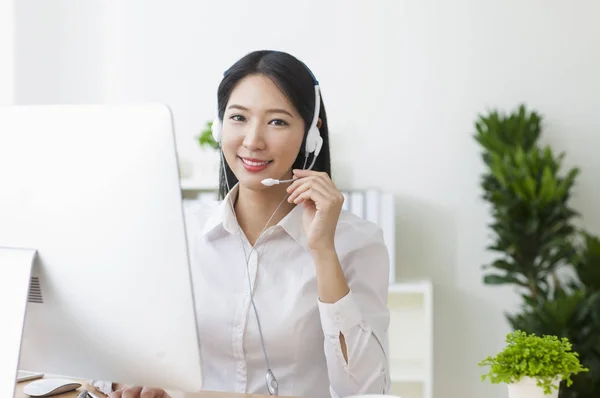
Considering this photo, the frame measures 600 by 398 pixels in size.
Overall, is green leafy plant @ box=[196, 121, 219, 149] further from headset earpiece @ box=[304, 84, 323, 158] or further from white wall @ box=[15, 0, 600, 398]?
headset earpiece @ box=[304, 84, 323, 158]

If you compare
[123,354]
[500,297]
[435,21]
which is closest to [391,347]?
[500,297]

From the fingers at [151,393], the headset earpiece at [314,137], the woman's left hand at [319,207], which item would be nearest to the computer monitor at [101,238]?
the fingers at [151,393]

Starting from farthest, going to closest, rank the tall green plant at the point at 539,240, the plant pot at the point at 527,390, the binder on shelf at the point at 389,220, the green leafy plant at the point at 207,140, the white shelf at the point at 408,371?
the green leafy plant at the point at 207,140 → the binder on shelf at the point at 389,220 → the white shelf at the point at 408,371 → the tall green plant at the point at 539,240 → the plant pot at the point at 527,390

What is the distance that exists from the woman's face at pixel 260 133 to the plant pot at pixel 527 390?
0.63m

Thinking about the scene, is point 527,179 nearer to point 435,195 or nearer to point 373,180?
point 435,195

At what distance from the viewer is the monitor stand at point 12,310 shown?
891mm

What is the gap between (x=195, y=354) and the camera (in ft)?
2.82

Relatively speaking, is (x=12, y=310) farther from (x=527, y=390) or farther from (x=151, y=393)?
(x=527, y=390)

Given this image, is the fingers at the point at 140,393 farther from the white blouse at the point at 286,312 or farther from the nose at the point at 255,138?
the nose at the point at 255,138

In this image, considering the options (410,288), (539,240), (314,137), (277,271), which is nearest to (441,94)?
(539,240)

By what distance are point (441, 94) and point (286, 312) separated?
2.08 meters

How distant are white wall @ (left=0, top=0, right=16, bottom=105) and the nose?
85.7 inches

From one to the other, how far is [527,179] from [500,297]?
0.69 metres

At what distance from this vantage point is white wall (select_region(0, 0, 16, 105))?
10.6 feet
